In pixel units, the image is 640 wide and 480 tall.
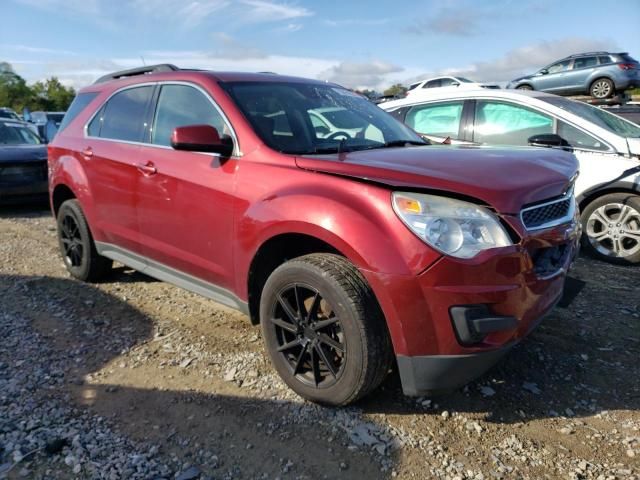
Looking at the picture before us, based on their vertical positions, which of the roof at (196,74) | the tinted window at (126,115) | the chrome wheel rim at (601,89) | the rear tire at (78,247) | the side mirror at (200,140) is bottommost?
the rear tire at (78,247)

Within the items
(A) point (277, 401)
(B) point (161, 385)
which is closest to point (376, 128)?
(A) point (277, 401)

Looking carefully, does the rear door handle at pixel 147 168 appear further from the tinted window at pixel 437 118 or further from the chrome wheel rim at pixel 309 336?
the tinted window at pixel 437 118

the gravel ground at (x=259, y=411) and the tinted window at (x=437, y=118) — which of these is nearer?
the gravel ground at (x=259, y=411)

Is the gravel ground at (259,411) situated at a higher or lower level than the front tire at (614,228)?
lower

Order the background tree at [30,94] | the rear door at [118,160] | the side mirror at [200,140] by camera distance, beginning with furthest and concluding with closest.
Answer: the background tree at [30,94]
the rear door at [118,160]
the side mirror at [200,140]

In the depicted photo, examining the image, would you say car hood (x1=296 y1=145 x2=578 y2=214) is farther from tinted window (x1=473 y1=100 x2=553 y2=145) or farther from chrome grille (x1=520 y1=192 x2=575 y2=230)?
tinted window (x1=473 y1=100 x2=553 y2=145)

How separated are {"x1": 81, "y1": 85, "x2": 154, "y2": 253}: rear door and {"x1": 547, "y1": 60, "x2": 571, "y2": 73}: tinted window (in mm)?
14375

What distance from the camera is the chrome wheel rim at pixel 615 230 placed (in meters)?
5.27

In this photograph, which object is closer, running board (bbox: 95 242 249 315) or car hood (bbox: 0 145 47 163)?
running board (bbox: 95 242 249 315)

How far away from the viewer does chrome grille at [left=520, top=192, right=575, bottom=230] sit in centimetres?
251

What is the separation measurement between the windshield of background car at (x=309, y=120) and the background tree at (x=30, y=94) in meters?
59.8

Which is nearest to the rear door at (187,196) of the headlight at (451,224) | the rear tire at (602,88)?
the headlight at (451,224)

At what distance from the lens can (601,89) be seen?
14211 mm

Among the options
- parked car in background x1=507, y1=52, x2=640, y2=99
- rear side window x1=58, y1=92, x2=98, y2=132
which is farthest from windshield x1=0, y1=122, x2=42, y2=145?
A: parked car in background x1=507, y1=52, x2=640, y2=99
